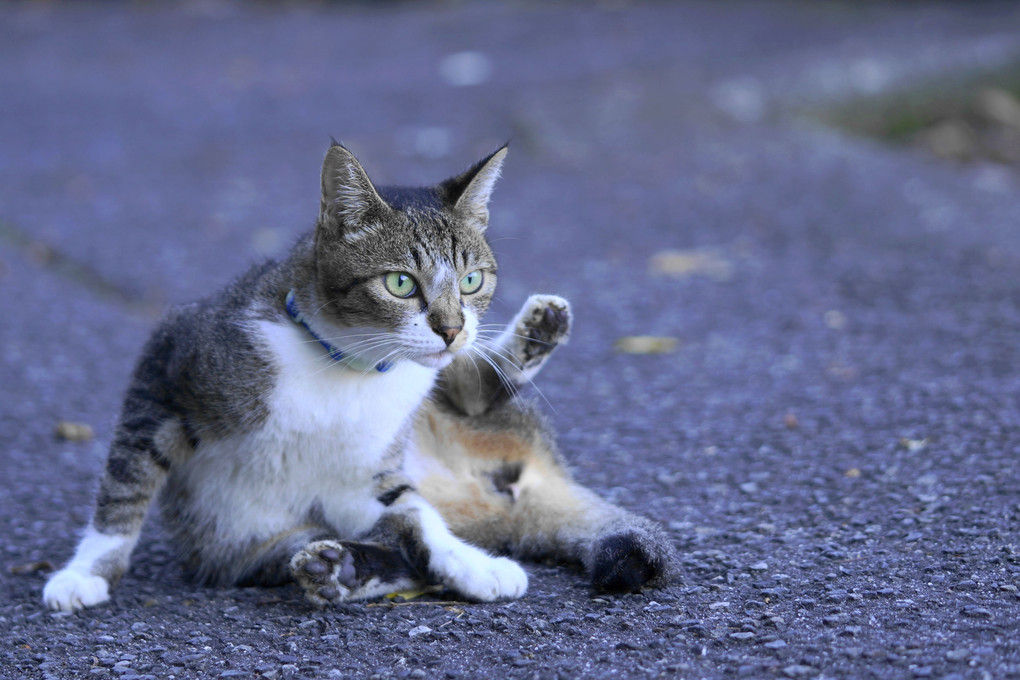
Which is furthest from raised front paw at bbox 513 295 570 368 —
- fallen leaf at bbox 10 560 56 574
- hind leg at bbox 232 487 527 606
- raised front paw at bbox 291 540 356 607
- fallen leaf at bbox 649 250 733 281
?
fallen leaf at bbox 649 250 733 281

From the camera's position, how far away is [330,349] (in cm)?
268

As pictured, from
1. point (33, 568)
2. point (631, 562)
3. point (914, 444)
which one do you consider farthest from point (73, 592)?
point (914, 444)

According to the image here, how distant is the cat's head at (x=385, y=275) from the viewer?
8.56 feet

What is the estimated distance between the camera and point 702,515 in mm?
3070

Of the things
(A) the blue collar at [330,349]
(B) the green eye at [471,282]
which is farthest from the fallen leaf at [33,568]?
(B) the green eye at [471,282]

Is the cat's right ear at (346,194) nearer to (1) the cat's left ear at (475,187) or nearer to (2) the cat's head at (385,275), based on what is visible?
(2) the cat's head at (385,275)

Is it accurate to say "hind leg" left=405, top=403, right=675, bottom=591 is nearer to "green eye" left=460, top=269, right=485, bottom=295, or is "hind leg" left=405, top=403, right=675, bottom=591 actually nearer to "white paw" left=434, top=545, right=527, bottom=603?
"white paw" left=434, top=545, right=527, bottom=603

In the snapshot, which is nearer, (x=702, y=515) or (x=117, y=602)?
(x=117, y=602)

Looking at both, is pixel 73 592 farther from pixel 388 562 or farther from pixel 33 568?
pixel 388 562

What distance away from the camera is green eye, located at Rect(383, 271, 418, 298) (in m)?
2.63

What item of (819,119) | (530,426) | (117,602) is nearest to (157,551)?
(117,602)

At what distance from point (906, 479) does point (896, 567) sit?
25.0 inches

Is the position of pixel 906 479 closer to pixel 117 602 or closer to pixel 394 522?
pixel 394 522

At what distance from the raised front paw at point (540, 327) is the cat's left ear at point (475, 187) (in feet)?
0.89
